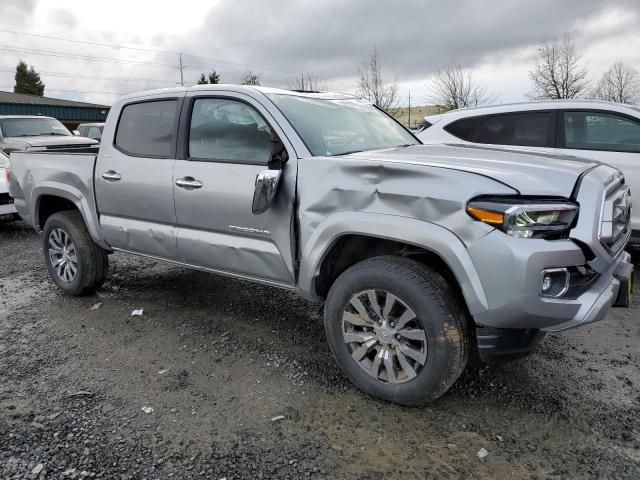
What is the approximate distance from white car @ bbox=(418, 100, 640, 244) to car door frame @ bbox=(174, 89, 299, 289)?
73.2 inches

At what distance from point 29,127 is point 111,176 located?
9710mm

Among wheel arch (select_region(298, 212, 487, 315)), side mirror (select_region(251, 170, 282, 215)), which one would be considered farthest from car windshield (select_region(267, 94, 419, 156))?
wheel arch (select_region(298, 212, 487, 315))

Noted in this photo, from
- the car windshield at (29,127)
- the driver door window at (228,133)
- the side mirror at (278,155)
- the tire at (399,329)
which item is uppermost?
the car windshield at (29,127)

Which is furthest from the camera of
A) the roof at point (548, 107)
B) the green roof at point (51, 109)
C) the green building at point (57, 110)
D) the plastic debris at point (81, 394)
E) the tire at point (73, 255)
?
the green building at point (57, 110)

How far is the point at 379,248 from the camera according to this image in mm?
3180

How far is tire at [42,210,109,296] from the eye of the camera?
4.74 meters

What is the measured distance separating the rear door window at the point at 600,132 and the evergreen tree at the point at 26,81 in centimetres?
5342

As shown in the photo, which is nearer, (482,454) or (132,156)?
(482,454)

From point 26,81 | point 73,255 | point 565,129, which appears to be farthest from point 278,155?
point 26,81

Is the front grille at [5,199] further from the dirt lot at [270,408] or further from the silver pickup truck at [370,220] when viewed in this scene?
the silver pickup truck at [370,220]

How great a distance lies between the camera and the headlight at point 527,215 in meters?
2.45

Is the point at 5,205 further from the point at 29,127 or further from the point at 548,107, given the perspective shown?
the point at 548,107

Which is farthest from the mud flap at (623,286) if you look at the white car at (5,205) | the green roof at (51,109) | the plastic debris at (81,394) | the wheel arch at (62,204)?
the green roof at (51,109)

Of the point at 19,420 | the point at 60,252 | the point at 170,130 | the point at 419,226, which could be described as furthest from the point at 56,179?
the point at 419,226
